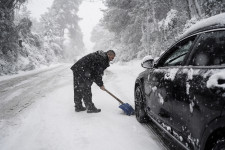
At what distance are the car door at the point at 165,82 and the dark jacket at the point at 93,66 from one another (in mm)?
1819

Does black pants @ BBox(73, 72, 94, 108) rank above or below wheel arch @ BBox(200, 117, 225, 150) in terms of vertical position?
below

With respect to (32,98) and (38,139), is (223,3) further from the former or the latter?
(38,139)

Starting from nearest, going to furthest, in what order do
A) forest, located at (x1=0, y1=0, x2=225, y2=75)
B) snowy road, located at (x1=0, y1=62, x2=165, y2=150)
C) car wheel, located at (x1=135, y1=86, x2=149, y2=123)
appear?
snowy road, located at (x1=0, y1=62, x2=165, y2=150) < car wheel, located at (x1=135, y1=86, x2=149, y2=123) < forest, located at (x1=0, y1=0, x2=225, y2=75)

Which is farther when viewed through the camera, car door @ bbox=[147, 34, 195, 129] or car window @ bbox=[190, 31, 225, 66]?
car door @ bbox=[147, 34, 195, 129]

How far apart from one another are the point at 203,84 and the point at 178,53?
121 centimetres

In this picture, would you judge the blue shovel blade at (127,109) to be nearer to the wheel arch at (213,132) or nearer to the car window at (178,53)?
the car window at (178,53)

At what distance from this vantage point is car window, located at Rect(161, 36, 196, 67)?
2672 millimetres

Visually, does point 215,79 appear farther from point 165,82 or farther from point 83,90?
point 83,90

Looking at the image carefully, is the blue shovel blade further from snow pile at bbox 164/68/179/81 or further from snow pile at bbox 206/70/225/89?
snow pile at bbox 206/70/225/89

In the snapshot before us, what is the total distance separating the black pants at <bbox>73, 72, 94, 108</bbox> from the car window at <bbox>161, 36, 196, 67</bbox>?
2.43 meters

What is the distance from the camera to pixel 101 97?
724 cm

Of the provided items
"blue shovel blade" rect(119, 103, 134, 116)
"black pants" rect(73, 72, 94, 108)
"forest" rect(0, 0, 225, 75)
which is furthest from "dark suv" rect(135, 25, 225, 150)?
"forest" rect(0, 0, 225, 75)

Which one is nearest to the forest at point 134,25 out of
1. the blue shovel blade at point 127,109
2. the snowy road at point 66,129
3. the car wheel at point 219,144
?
the blue shovel blade at point 127,109

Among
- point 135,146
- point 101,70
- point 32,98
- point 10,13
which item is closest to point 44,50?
point 10,13
